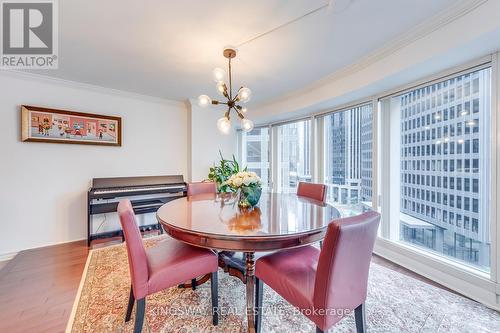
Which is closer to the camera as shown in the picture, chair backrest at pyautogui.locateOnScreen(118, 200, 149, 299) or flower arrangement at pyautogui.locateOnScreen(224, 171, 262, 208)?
chair backrest at pyautogui.locateOnScreen(118, 200, 149, 299)

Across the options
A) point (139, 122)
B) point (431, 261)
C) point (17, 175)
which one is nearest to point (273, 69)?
point (139, 122)

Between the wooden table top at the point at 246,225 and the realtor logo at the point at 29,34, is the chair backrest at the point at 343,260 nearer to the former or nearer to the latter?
the wooden table top at the point at 246,225

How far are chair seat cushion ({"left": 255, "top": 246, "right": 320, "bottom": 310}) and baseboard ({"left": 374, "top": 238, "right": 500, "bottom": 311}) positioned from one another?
1.55m

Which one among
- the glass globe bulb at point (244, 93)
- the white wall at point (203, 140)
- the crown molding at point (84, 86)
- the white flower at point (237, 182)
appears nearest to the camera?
the white flower at point (237, 182)

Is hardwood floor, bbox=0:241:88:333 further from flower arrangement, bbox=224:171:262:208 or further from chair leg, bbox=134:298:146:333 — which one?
flower arrangement, bbox=224:171:262:208

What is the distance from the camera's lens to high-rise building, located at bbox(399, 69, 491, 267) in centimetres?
199

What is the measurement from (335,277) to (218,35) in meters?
2.17

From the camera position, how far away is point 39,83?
300 cm

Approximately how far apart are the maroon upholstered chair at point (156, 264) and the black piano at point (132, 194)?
6.12 feet

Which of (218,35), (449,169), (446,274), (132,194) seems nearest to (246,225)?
(218,35)

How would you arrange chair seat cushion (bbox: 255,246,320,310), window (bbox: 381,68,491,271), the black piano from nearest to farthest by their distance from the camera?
chair seat cushion (bbox: 255,246,320,310) → window (bbox: 381,68,491,271) → the black piano

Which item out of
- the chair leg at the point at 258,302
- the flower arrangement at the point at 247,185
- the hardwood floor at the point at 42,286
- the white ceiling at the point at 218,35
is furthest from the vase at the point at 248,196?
the hardwood floor at the point at 42,286

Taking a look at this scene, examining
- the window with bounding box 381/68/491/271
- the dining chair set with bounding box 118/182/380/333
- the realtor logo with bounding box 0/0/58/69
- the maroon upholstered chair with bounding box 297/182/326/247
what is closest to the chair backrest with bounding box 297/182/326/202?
the maroon upholstered chair with bounding box 297/182/326/247

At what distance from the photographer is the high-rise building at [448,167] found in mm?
1994
